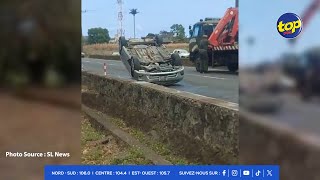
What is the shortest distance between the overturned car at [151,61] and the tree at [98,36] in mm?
110

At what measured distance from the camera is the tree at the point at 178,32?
2.58 metres

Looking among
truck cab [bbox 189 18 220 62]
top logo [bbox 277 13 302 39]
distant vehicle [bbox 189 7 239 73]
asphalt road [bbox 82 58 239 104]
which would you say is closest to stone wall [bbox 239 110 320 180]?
asphalt road [bbox 82 58 239 104]

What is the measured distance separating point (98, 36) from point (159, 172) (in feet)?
3.02

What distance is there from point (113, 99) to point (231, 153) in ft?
3.80

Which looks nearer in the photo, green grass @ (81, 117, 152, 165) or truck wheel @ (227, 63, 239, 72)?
truck wheel @ (227, 63, 239, 72)

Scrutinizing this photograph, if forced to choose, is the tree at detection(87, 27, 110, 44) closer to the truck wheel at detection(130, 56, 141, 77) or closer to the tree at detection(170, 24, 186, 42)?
the truck wheel at detection(130, 56, 141, 77)

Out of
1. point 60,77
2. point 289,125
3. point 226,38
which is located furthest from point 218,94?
point 60,77

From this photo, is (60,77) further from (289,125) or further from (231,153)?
(289,125)

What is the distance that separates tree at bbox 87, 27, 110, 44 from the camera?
2.52 m

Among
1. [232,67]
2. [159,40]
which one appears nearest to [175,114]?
[159,40]

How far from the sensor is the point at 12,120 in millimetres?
2314

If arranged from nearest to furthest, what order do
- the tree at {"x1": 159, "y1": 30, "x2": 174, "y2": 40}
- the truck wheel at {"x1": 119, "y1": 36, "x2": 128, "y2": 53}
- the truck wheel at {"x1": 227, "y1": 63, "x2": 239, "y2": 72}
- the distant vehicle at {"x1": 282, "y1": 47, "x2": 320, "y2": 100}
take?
the distant vehicle at {"x1": 282, "y1": 47, "x2": 320, "y2": 100}
the truck wheel at {"x1": 227, "y1": 63, "x2": 239, "y2": 72}
the tree at {"x1": 159, "y1": 30, "x2": 174, "y2": 40}
the truck wheel at {"x1": 119, "y1": 36, "x2": 128, "y2": 53}

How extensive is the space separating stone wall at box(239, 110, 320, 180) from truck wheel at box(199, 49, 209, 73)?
603mm

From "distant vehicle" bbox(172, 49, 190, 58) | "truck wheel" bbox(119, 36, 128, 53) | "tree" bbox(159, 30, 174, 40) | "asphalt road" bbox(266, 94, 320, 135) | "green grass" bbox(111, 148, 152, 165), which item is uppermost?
"tree" bbox(159, 30, 174, 40)
